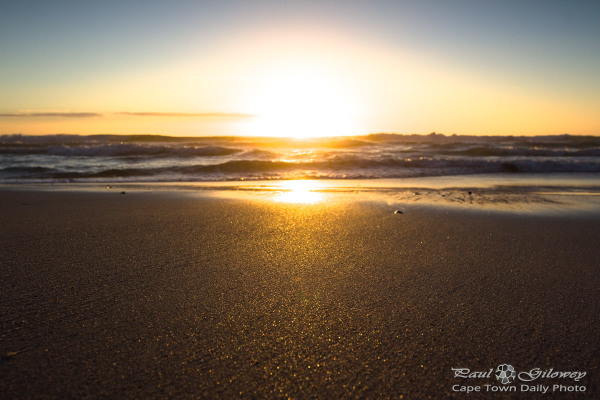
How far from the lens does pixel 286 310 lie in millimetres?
1853

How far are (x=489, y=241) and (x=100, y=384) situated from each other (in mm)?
3174

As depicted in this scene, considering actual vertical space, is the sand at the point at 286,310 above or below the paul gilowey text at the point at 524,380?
above

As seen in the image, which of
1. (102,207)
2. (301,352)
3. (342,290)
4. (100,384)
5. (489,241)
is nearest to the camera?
(100,384)

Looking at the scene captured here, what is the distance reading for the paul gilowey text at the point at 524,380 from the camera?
130 cm

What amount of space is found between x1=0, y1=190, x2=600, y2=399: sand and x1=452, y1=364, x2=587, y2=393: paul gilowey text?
0.08 ft

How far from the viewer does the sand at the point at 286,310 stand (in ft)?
4.32

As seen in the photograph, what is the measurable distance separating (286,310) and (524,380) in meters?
1.03

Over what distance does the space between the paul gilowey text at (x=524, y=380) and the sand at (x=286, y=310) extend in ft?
0.08

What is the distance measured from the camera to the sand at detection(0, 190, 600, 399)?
1.32 m

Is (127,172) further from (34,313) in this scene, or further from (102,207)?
(34,313)

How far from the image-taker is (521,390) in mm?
1292

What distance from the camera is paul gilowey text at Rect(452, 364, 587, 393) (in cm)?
130

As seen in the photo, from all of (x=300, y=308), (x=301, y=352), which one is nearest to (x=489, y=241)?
(x=300, y=308)

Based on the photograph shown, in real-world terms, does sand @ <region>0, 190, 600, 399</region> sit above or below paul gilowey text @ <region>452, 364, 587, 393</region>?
above
